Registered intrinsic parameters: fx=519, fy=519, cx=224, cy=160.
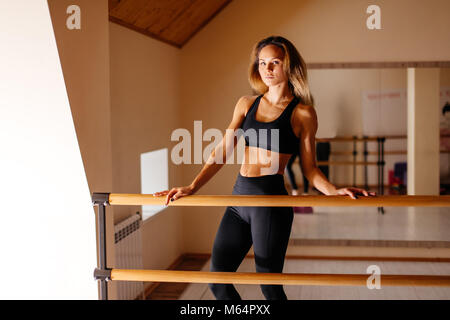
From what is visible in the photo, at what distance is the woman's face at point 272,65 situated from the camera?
6.49 feet

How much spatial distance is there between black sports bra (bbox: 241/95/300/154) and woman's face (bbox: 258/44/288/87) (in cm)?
11

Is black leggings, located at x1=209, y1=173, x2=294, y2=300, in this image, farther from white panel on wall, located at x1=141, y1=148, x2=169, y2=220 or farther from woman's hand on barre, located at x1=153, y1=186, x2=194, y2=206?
white panel on wall, located at x1=141, y1=148, x2=169, y2=220

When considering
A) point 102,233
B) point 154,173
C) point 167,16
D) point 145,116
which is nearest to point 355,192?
point 102,233

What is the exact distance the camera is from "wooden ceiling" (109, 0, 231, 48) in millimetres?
3447

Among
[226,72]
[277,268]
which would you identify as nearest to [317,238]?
[226,72]

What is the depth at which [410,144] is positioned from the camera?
4906 millimetres

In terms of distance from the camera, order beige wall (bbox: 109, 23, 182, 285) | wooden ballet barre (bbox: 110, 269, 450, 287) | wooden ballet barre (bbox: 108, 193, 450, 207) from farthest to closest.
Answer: beige wall (bbox: 109, 23, 182, 285) → wooden ballet barre (bbox: 110, 269, 450, 287) → wooden ballet barre (bbox: 108, 193, 450, 207)

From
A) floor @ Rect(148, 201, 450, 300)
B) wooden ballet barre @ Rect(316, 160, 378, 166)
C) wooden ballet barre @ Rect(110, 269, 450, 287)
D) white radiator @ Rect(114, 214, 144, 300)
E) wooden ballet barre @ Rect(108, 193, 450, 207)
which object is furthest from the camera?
wooden ballet barre @ Rect(316, 160, 378, 166)

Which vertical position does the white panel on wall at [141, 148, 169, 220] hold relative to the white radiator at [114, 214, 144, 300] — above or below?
above

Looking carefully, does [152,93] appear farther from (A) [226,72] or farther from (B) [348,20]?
(B) [348,20]

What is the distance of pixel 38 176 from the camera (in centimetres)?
227

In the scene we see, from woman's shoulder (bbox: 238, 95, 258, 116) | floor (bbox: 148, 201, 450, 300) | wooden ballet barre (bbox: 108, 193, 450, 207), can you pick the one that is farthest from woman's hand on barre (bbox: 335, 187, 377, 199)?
floor (bbox: 148, 201, 450, 300)

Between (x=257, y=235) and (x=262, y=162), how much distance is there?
0.28 m

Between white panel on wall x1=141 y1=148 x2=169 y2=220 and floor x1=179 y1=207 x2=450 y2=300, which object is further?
floor x1=179 y1=207 x2=450 y2=300
